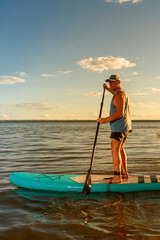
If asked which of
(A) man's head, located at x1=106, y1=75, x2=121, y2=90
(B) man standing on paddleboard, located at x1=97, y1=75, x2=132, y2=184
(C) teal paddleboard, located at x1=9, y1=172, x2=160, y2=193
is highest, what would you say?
(A) man's head, located at x1=106, y1=75, x2=121, y2=90

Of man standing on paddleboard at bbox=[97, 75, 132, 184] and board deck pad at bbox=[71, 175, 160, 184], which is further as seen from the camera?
board deck pad at bbox=[71, 175, 160, 184]

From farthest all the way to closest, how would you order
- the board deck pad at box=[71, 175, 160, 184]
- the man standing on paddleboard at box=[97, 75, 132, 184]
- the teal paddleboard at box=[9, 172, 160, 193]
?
the board deck pad at box=[71, 175, 160, 184], the teal paddleboard at box=[9, 172, 160, 193], the man standing on paddleboard at box=[97, 75, 132, 184]

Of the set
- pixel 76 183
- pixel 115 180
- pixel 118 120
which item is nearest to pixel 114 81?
pixel 118 120

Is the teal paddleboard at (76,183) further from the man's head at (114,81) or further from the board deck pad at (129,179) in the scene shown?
the man's head at (114,81)

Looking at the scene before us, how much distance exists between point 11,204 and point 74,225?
165 centimetres

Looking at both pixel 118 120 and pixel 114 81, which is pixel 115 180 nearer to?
pixel 118 120

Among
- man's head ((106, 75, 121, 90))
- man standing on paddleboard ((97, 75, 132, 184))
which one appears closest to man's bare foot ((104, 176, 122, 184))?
man standing on paddleboard ((97, 75, 132, 184))

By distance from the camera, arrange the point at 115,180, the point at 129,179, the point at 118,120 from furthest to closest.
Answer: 1. the point at 129,179
2. the point at 115,180
3. the point at 118,120

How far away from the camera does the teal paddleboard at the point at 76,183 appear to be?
215 inches

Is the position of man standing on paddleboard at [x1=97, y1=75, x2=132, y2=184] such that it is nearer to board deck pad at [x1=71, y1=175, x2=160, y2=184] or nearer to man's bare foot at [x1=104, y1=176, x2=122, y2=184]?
man's bare foot at [x1=104, y1=176, x2=122, y2=184]

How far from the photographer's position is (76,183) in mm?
5559

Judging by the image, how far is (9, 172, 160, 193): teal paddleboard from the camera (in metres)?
5.46

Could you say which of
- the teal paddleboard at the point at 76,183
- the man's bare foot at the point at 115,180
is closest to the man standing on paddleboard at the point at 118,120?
the man's bare foot at the point at 115,180

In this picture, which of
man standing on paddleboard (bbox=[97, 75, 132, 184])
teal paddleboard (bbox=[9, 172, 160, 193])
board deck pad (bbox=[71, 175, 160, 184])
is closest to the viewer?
man standing on paddleboard (bbox=[97, 75, 132, 184])
